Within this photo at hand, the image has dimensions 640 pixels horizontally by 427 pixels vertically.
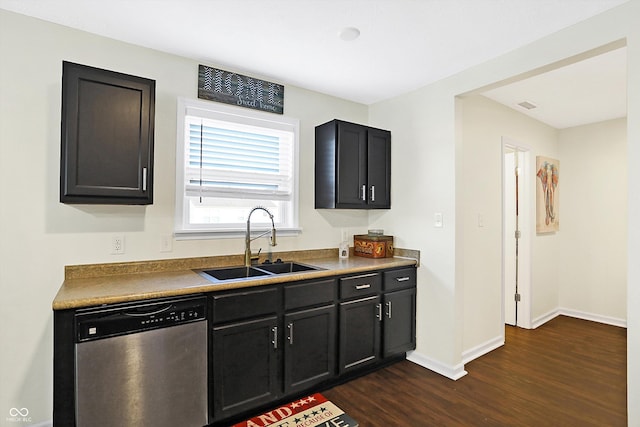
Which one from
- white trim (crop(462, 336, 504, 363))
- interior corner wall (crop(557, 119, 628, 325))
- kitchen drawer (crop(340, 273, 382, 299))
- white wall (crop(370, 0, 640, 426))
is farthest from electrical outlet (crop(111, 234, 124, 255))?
interior corner wall (crop(557, 119, 628, 325))

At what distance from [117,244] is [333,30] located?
2.04m

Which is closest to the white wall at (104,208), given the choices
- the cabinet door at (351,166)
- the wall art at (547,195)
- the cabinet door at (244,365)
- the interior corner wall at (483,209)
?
the interior corner wall at (483,209)

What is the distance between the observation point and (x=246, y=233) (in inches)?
108

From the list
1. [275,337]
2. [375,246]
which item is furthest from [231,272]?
[375,246]

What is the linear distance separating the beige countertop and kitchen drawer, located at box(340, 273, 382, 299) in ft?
0.23

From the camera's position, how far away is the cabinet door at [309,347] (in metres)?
2.28

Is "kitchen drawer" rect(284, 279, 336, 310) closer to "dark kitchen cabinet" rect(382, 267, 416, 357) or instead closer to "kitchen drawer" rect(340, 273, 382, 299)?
"kitchen drawer" rect(340, 273, 382, 299)

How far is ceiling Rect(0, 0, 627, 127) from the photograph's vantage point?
1.90 metres

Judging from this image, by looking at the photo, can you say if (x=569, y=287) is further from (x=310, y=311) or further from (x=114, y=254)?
(x=114, y=254)

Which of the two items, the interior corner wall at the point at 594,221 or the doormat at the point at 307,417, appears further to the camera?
the interior corner wall at the point at 594,221

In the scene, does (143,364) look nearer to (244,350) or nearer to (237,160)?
(244,350)

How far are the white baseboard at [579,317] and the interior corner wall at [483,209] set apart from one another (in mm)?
1129

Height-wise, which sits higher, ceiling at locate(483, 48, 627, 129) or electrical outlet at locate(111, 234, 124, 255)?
ceiling at locate(483, 48, 627, 129)

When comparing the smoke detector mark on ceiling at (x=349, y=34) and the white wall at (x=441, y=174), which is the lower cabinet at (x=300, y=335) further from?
the smoke detector mark on ceiling at (x=349, y=34)
